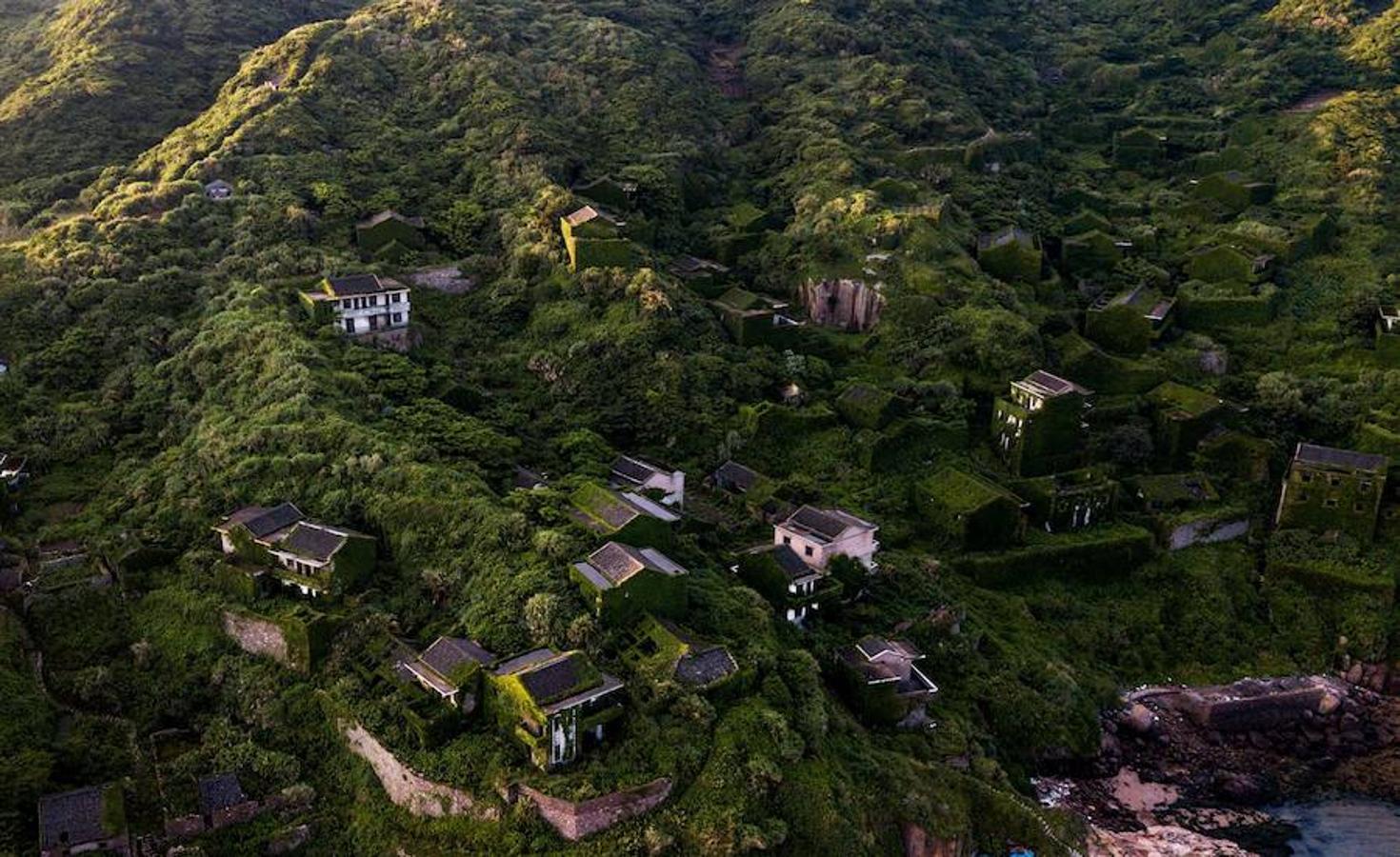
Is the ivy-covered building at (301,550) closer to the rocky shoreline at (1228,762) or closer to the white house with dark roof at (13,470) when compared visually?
the white house with dark roof at (13,470)

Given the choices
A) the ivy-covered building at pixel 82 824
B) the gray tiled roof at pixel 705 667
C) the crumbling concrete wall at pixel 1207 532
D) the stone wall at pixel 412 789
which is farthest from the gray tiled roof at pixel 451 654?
the crumbling concrete wall at pixel 1207 532

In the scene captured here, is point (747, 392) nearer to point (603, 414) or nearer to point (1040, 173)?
point (603, 414)

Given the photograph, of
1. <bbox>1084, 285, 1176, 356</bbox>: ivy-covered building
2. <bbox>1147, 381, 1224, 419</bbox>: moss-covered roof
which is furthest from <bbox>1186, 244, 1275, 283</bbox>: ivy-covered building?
<bbox>1147, 381, 1224, 419</bbox>: moss-covered roof

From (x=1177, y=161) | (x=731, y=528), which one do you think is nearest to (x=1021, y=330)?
(x=731, y=528)

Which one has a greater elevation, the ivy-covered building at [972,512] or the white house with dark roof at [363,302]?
the white house with dark roof at [363,302]

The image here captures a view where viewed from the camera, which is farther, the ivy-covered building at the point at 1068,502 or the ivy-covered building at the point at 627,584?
the ivy-covered building at the point at 1068,502

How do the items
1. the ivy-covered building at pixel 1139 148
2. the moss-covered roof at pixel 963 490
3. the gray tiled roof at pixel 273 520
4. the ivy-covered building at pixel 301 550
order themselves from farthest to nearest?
the ivy-covered building at pixel 1139 148 → the moss-covered roof at pixel 963 490 → the gray tiled roof at pixel 273 520 → the ivy-covered building at pixel 301 550

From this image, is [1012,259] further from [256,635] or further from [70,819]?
[70,819]
